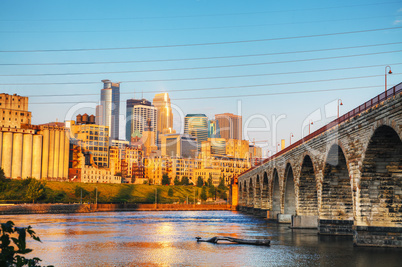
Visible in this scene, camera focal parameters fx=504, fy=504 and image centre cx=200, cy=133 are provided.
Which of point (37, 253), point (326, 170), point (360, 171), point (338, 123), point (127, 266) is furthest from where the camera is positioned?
point (326, 170)

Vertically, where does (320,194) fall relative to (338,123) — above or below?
below

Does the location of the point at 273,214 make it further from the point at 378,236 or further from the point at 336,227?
the point at 378,236

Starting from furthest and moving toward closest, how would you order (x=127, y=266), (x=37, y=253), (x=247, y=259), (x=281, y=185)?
(x=281, y=185) → (x=37, y=253) → (x=247, y=259) → (x=127, y=266)

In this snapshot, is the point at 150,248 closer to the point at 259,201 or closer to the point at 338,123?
the point at 338,123

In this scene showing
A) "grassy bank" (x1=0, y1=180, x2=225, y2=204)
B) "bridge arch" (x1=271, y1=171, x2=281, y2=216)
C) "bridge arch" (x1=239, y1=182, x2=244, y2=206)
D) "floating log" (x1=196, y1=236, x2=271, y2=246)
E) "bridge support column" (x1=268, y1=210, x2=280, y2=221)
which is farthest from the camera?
"bridge arch" (x1=239, y1=182, x2=244, y2=206)

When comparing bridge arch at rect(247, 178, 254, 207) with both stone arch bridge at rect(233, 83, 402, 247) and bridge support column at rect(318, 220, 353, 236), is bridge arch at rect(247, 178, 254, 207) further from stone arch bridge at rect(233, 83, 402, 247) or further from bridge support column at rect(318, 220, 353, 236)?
bridge support column at rect(318, 220, 353, 236)

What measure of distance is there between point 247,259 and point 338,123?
59.3 feet

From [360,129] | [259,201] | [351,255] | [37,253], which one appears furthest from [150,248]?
[259,201]

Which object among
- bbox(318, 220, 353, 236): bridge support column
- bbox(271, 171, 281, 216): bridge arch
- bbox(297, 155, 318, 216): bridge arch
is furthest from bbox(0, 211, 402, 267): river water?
bbox(271, 171, 281, 216): bridge arch

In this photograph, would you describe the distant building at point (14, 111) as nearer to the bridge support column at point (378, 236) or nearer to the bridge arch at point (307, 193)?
the bridge arch at point (307, 193)

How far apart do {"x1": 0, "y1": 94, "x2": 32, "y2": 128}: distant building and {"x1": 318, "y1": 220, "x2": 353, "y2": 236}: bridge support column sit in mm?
145719

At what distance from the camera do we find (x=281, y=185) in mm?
79938

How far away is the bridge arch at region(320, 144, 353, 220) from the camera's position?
173ft

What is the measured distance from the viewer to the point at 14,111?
7042 inches
